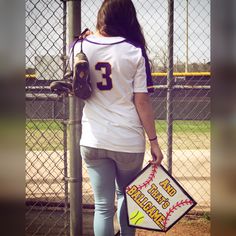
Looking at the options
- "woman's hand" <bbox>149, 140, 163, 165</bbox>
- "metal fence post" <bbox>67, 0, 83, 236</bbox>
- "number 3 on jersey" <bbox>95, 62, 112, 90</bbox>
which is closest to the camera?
"number 3 on jersey" <bbox>95, 62, 112, 90</bbox>

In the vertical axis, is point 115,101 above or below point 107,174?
Result: above

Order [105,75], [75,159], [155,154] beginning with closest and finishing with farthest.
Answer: [105,75] < [155,154] < [75,159]

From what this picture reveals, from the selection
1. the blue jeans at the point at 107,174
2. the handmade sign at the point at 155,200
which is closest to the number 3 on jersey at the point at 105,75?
the blue jeans at the point at 107,174

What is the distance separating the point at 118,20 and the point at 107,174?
0.82 m

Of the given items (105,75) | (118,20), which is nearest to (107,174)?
(105,75)

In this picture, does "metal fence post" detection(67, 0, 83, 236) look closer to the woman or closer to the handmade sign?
the woman

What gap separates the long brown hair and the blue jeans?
2.02 feet

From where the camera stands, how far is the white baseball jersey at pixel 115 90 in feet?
6.88

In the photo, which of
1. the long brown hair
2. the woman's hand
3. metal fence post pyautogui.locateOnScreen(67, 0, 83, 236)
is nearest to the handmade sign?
the woman's hand

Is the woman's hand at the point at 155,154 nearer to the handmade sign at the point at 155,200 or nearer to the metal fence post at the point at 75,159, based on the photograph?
the handmade sign at the point at 155,200

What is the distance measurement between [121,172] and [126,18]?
0.83m

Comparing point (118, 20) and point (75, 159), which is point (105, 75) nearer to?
point (118, 20)

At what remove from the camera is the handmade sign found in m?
2.22

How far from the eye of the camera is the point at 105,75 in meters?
2.11
